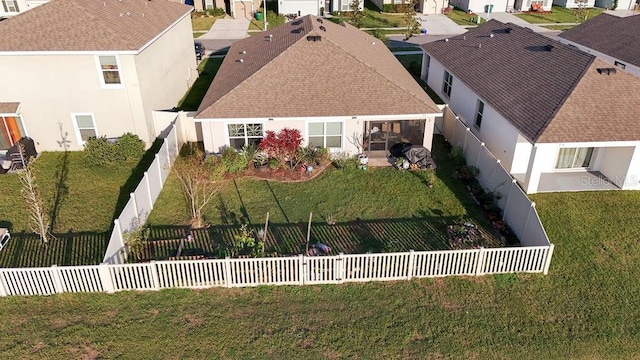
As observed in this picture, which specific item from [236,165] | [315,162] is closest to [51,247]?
[236,165]

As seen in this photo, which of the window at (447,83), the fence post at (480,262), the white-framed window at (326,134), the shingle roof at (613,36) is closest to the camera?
the fence post at (480,262)

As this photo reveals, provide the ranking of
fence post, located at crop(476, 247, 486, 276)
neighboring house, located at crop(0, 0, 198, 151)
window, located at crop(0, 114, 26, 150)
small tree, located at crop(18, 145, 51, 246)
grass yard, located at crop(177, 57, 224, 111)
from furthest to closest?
grass yard, located at crop(177, 57, 224, 111) → window, located at crop(0, 114, 26, 150) → neighboring house, located at crop(0, 0, 198, 151) → small tree, located at crop(18, 145, 51, 246) → fence post, located at crop(476, 247, 486, 276)

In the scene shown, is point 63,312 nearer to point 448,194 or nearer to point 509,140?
point 448,194

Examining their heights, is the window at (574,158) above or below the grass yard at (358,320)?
above

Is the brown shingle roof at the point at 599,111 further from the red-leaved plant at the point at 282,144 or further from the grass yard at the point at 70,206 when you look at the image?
the grass yard at the point at 70,206

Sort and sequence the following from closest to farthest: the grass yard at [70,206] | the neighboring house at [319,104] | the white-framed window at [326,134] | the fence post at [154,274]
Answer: the fence post at [154,274] < the grass yard at [70,206] < the neighboring house at [319,104] < the white-framed window at [326,134]

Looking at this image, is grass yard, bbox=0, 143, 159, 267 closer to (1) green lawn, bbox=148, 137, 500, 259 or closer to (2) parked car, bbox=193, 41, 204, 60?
(1) green lawn, bbox=148, 137, 500, 259

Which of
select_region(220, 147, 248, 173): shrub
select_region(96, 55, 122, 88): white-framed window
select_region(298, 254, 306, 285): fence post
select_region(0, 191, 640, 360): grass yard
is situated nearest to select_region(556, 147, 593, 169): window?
select_region(0, 191, 640, 360): grass yard

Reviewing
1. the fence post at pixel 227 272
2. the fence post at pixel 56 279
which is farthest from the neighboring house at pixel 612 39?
the fence post at pixel 56 279
